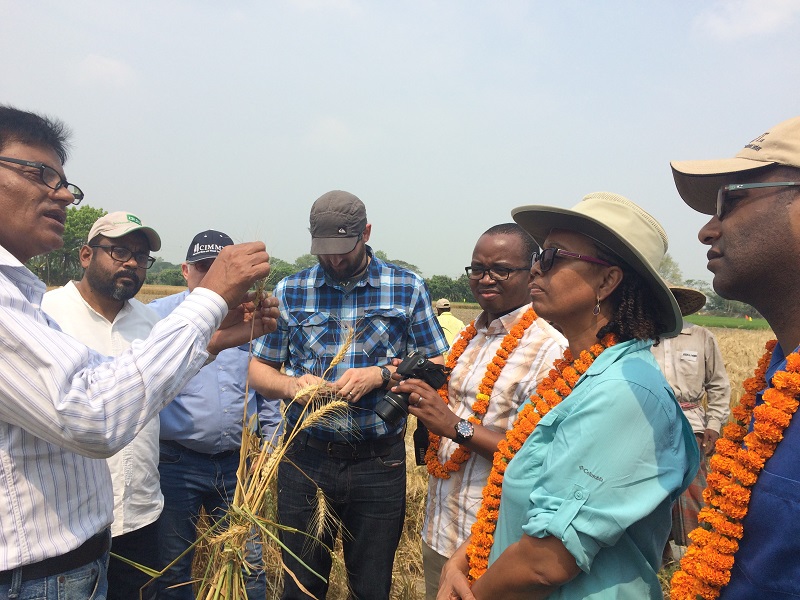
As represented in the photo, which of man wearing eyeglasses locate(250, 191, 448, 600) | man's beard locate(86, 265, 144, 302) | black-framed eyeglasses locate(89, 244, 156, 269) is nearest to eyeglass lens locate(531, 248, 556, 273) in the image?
man wearing eyeglasses locate(250, 191, 448, 600)

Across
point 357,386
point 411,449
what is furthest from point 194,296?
point 411,449

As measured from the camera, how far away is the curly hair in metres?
2.01

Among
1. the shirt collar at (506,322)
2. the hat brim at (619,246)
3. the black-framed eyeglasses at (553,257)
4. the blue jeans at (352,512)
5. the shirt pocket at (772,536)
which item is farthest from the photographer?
the blue jeans at (352,512)

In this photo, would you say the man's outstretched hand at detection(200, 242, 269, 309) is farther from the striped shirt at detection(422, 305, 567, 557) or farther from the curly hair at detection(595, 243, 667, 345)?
the striped shirt at detection(422, 305, 567, 557)

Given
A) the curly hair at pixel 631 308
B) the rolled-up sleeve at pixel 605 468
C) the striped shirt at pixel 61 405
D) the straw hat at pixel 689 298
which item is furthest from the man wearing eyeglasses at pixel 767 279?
the striped shirt at pixel 61 405

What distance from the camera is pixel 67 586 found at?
69.9 inches

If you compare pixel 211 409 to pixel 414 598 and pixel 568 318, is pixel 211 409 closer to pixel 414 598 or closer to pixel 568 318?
pixel 414 598

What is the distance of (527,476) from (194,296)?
1.30 m

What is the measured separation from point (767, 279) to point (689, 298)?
103 cm

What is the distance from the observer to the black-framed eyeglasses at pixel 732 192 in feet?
4.92

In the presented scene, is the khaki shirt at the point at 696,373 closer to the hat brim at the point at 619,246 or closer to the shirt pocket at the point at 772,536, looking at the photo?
the hat brim at the point at 619,246

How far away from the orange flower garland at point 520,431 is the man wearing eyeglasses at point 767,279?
531 millimetres

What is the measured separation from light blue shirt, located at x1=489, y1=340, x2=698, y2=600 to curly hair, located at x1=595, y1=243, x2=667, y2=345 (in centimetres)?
17

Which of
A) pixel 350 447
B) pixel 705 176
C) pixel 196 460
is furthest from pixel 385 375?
pixel 705 176
